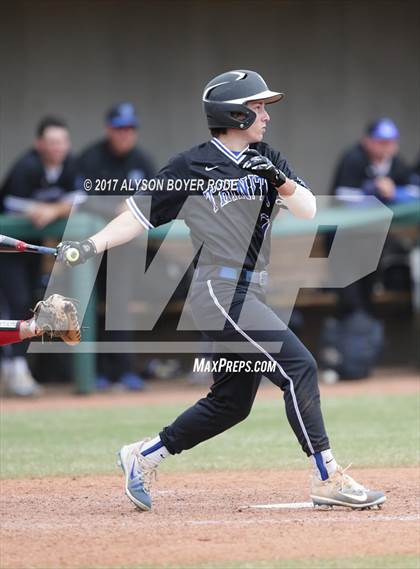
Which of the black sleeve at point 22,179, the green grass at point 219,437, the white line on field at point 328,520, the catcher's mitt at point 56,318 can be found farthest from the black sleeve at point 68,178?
the white line on field at point 328,520

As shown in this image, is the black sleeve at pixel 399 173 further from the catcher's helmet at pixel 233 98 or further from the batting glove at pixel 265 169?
the batting glove at pixel 265 169

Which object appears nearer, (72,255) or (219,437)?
(72,255)

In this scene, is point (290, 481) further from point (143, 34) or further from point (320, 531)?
point (143, 34)

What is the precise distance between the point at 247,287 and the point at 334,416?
3.62 metres

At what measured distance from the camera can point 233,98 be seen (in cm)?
526

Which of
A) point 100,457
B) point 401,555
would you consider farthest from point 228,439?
point 401,555

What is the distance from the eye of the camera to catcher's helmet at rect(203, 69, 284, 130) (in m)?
5.25

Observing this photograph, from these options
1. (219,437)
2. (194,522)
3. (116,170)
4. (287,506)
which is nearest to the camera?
(194,522)

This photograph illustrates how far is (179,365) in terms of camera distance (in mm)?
11406

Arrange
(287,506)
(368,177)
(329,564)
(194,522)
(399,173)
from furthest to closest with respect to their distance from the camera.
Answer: (399,173), (368,177), (287,506), (194,522), (329,564)

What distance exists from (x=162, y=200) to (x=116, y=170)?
5272mm

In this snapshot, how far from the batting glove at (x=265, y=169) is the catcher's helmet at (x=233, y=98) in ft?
1.06

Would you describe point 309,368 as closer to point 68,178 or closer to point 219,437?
point 219,437

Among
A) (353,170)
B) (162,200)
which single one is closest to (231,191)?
(162,200)
